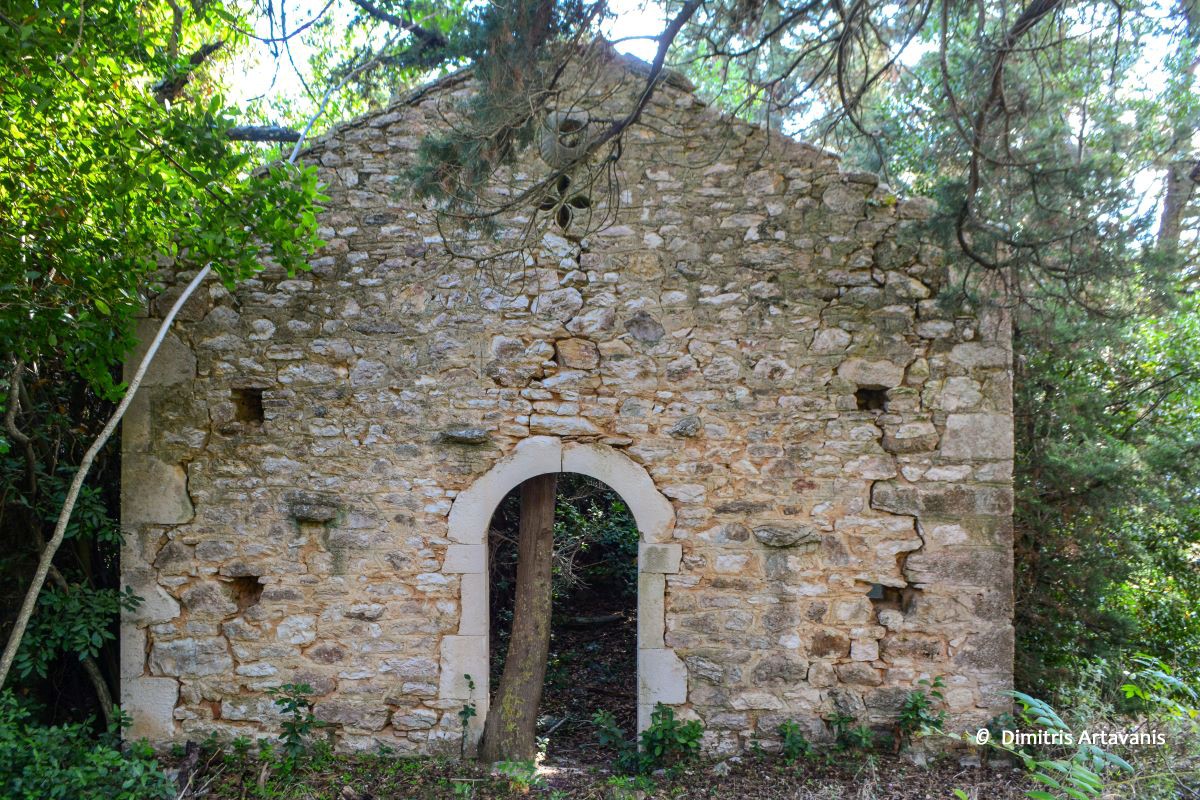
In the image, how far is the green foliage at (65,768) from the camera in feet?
12.5

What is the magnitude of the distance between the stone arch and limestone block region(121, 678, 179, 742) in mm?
1578

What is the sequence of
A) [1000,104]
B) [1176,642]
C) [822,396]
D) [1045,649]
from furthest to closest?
[1176,642] < [1045,649] < [822,396] < [1000,104]

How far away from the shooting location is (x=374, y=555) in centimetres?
461

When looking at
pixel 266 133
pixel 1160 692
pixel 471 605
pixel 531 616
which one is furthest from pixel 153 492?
pixel 1160 692

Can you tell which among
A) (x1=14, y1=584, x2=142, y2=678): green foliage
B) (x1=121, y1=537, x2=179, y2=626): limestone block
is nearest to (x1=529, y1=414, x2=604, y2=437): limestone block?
(x1=121, y1=537, x2=179, y2=626): limestone block

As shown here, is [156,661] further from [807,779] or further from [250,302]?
[807,779]

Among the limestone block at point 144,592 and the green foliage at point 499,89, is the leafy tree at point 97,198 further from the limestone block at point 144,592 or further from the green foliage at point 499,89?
the green foliage at point 499,89

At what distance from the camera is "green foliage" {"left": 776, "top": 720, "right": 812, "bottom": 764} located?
437 cm

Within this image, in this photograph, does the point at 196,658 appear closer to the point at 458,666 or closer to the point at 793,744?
the point at 458,666

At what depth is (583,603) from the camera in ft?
25.2

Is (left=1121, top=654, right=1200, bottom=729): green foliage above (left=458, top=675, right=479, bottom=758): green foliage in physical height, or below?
above

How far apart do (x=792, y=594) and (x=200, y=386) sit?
A: 359 cm

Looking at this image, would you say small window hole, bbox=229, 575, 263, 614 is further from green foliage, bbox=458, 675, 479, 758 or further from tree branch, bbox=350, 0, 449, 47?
tree branch, bbox=350, 0, 449, 47

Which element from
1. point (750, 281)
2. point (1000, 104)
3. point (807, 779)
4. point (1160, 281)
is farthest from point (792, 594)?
point (1000, 104)
